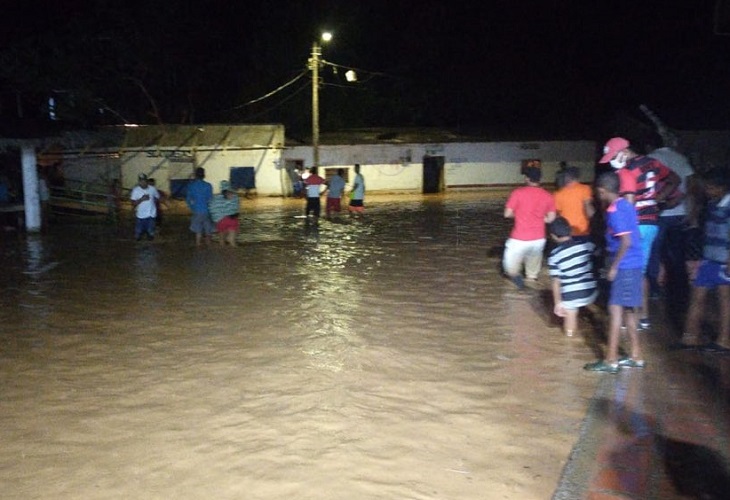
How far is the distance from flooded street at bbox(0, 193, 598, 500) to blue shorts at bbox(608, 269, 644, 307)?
76cm

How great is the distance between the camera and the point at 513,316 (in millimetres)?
9562

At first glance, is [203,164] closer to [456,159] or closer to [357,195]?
[357,195]

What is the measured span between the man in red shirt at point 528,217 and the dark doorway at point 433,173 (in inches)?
1038

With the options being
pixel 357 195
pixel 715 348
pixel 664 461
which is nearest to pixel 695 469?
pixel 664 461

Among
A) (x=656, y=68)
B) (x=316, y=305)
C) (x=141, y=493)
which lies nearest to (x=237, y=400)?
(x=141, y=493)

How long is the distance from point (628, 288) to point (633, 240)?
427 millimetres

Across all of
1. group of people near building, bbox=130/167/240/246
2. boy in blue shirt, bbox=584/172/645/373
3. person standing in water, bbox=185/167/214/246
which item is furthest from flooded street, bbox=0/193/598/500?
person standing in water, bbox=185/167/214/246

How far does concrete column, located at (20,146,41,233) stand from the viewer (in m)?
19.2

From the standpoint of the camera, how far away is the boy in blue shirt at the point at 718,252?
291 inches

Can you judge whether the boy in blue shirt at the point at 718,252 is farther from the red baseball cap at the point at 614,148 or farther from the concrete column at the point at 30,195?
the concrete column at the point at 30,195

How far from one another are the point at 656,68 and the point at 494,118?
32.1 feet

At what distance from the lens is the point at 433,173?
37344 millimetres

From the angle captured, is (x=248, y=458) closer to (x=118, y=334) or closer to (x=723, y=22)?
(x=118, y=334)

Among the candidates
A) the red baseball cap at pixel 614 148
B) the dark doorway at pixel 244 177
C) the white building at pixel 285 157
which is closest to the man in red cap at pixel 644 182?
the red baseball cap at pixel 614 148
